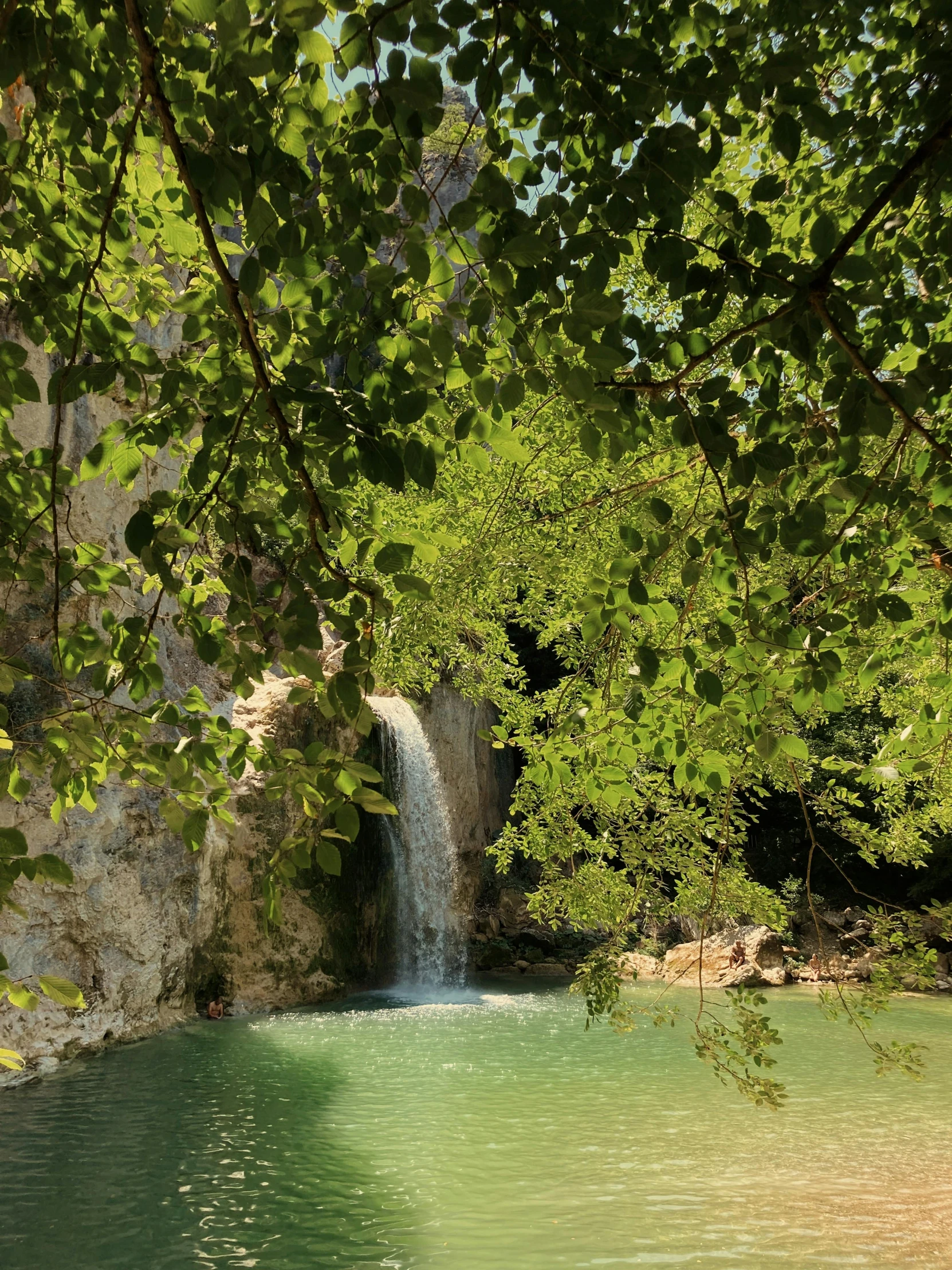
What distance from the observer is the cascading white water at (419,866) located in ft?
54.7

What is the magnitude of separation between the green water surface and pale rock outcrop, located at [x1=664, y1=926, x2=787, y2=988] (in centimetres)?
569

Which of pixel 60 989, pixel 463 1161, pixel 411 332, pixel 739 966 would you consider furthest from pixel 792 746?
pixel 739 966

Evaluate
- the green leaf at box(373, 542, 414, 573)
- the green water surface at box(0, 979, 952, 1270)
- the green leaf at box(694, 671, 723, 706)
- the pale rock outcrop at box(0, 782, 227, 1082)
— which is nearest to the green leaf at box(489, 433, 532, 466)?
the green leaf at box(373, 542, 414, 573)

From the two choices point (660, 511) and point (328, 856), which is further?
point (660, 511)

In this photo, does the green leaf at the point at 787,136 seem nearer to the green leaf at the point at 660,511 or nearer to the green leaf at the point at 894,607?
the green leaf at the point at 660,511

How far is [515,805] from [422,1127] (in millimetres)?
3372

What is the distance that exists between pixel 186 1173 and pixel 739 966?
12677 millimetres

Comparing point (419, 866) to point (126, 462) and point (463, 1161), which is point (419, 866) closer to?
point (463, 1161)

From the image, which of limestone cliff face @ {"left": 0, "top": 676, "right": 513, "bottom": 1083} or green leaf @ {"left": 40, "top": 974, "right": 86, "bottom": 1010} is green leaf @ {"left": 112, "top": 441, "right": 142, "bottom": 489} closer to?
green leaf @ {"left": 40, "top": 974, "right": 86, "bottom": 1010}

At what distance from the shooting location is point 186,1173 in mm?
6395

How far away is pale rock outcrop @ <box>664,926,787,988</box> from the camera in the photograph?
16.5m

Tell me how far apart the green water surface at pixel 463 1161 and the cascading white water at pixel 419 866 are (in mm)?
5772

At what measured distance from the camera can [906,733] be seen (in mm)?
2689

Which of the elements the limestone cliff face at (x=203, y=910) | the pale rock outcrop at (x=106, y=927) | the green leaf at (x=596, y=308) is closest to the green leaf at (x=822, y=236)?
the green leaf at (x=596, y=308)
